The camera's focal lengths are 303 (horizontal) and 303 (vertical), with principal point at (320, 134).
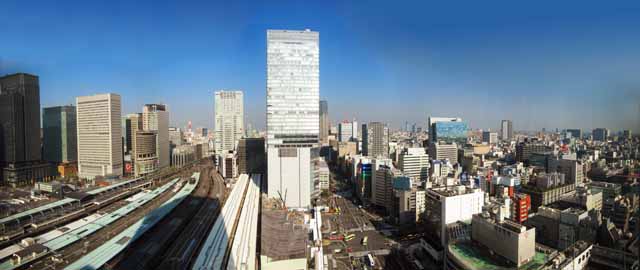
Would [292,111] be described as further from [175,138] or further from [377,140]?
[175,138]

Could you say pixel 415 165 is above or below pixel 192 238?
above

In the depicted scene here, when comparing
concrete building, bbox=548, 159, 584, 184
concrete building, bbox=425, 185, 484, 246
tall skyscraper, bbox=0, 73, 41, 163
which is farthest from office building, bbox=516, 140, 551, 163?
tall skyscraper, bbox=0, 73, 41, 163

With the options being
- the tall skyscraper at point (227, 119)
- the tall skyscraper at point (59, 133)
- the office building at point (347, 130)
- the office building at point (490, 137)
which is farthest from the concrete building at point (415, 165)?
the tall skyscraper at point (59, 133)

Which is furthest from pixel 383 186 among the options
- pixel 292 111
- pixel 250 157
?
pixel 250 157

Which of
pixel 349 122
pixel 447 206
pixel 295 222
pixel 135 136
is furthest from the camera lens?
pixel 349 122

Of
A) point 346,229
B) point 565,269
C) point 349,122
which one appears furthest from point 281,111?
point 349,122

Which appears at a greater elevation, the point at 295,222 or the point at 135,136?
the point at 135,136

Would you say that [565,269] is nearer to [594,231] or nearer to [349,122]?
[594,231]

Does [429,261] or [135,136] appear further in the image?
[135,136]
